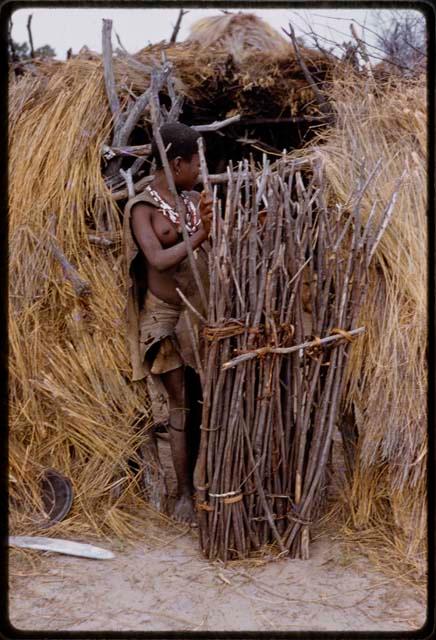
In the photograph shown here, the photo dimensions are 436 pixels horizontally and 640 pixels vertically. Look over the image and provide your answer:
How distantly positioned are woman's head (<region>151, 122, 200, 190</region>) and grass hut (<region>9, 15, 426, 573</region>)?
0.61 meters

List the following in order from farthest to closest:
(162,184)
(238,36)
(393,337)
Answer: (238,36)
(162,184)
(393,337)

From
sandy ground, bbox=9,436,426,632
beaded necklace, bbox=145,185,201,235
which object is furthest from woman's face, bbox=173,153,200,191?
sandy ground, bbox=9,436,426,632

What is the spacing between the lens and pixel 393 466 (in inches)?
128

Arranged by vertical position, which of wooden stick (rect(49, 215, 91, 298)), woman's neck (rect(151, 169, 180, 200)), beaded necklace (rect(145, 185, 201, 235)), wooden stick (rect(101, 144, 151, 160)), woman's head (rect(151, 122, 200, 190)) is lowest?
wooden stick (rect(49, 215, 91, 298))

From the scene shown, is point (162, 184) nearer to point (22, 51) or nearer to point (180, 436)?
point (180, 436)

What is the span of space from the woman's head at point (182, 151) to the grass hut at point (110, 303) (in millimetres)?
607

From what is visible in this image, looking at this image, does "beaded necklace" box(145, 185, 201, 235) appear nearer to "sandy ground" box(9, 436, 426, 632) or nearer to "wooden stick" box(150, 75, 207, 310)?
"wooden stick" box(150, 75, 207, 310)

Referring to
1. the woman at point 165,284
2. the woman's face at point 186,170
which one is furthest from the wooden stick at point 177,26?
the woman's face at point 186,170

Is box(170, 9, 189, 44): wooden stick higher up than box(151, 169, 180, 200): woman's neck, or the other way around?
box(170, 9, 189, 44): wooden stick

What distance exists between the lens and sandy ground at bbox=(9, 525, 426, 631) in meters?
2.83

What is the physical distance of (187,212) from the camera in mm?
3646

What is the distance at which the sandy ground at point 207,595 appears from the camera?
2.83 metres

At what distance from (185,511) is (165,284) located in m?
1.14

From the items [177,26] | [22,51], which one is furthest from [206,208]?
[22,51]
